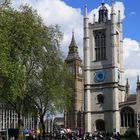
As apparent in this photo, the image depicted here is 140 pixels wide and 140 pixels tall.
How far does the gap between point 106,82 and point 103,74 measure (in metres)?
1.80

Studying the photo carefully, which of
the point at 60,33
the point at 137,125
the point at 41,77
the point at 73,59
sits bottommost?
the point at 137,125

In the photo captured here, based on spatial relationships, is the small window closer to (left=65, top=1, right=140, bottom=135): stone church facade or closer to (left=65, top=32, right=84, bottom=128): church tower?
(left=65, top=1, right=140, bottom=135): stone church facade

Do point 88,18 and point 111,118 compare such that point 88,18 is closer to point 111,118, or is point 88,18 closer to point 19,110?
point 111,118

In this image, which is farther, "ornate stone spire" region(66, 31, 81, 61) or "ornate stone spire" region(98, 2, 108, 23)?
"ornate stone spire" region(66, 31, 81, 61)

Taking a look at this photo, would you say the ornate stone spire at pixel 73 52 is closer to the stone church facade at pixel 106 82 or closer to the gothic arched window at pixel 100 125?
the stone church facade at pixel 106 82

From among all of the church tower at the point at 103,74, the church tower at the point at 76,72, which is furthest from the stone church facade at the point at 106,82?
the church tower at the point at 76,72

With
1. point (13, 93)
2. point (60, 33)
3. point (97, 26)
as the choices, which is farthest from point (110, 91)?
point (13, 93)

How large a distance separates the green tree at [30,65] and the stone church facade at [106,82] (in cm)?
3696

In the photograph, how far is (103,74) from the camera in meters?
88.8

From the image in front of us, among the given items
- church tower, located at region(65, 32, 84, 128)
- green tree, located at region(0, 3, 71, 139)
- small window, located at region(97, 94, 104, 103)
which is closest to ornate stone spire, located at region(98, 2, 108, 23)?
small window, located at region(97, 94, 104, 103)

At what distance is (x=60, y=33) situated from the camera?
147 feet

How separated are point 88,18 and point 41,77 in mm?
52003

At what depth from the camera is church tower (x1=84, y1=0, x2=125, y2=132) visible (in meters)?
86.9

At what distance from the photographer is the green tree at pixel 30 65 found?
35.2 meters
